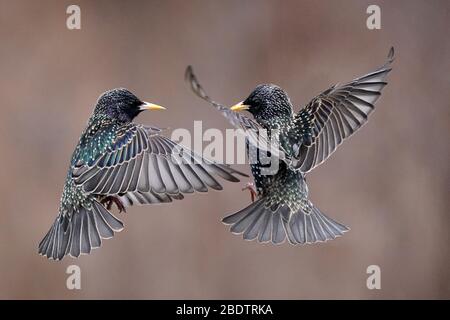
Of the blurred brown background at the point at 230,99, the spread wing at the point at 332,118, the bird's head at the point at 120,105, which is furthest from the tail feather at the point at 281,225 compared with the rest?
the blurred brown background at the point at 230,99

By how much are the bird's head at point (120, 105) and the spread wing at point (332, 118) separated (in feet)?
1.70

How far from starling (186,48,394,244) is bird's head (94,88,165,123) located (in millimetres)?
346

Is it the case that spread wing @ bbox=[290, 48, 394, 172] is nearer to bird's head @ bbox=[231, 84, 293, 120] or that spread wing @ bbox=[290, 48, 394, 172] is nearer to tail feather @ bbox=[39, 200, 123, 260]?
bird's head @ bbox=[231, 84, 293, 120]

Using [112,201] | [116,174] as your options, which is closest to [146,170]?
[116,174]

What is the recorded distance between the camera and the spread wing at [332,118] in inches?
108

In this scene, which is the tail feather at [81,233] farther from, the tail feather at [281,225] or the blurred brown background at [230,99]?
the blurred brown background at [230,99]

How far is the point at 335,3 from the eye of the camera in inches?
224

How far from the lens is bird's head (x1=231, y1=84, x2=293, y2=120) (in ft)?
8.93

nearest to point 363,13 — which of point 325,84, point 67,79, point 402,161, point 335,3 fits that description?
point 335,3

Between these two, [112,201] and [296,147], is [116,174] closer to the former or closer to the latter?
[112,201]

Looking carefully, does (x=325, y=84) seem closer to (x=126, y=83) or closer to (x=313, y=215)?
(x=126, y=83)

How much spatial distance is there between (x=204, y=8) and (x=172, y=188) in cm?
355

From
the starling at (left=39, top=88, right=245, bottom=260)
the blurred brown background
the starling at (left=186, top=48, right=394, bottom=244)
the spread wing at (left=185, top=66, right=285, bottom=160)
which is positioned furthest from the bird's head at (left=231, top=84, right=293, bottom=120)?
the blurred brown background

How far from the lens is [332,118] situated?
2871 millimetres
